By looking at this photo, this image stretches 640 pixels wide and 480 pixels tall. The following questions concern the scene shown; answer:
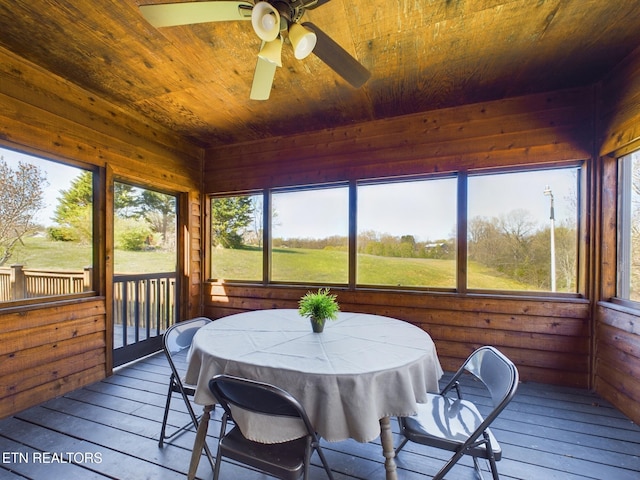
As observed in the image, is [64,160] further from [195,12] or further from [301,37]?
[301,37]

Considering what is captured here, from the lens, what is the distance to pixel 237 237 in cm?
407

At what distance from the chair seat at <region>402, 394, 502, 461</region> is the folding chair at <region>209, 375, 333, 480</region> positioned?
1.65 feet

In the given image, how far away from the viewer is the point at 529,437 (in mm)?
1973

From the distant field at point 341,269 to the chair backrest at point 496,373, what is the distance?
152cm

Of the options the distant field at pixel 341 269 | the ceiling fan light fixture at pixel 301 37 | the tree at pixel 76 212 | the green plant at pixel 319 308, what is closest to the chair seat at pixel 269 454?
the green plant at pixel 319 308

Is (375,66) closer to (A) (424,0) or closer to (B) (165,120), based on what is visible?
(A) (424,0)

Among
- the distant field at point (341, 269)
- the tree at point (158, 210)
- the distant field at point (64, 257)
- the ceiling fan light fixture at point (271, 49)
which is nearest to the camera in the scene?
the ceiling fan light fixture at point (271, 49)

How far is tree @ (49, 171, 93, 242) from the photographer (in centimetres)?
259

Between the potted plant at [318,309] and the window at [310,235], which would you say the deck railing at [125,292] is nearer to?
the window at [310,235]

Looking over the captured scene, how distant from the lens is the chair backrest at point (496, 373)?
4.07 ft

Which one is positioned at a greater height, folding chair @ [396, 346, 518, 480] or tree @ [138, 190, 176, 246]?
tree @ [138, 190, 176, 246]

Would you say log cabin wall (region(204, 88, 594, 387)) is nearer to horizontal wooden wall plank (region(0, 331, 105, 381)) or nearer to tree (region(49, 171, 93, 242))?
horizontal wooden wall plank (region(0, 331, 105, 381))

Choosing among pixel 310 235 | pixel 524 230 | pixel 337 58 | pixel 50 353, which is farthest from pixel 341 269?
pixel 50 353

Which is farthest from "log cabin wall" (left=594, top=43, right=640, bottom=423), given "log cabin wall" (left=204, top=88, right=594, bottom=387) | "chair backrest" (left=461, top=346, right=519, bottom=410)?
"chair backrest" (left=461, top=346, right=519, bottom=410)
